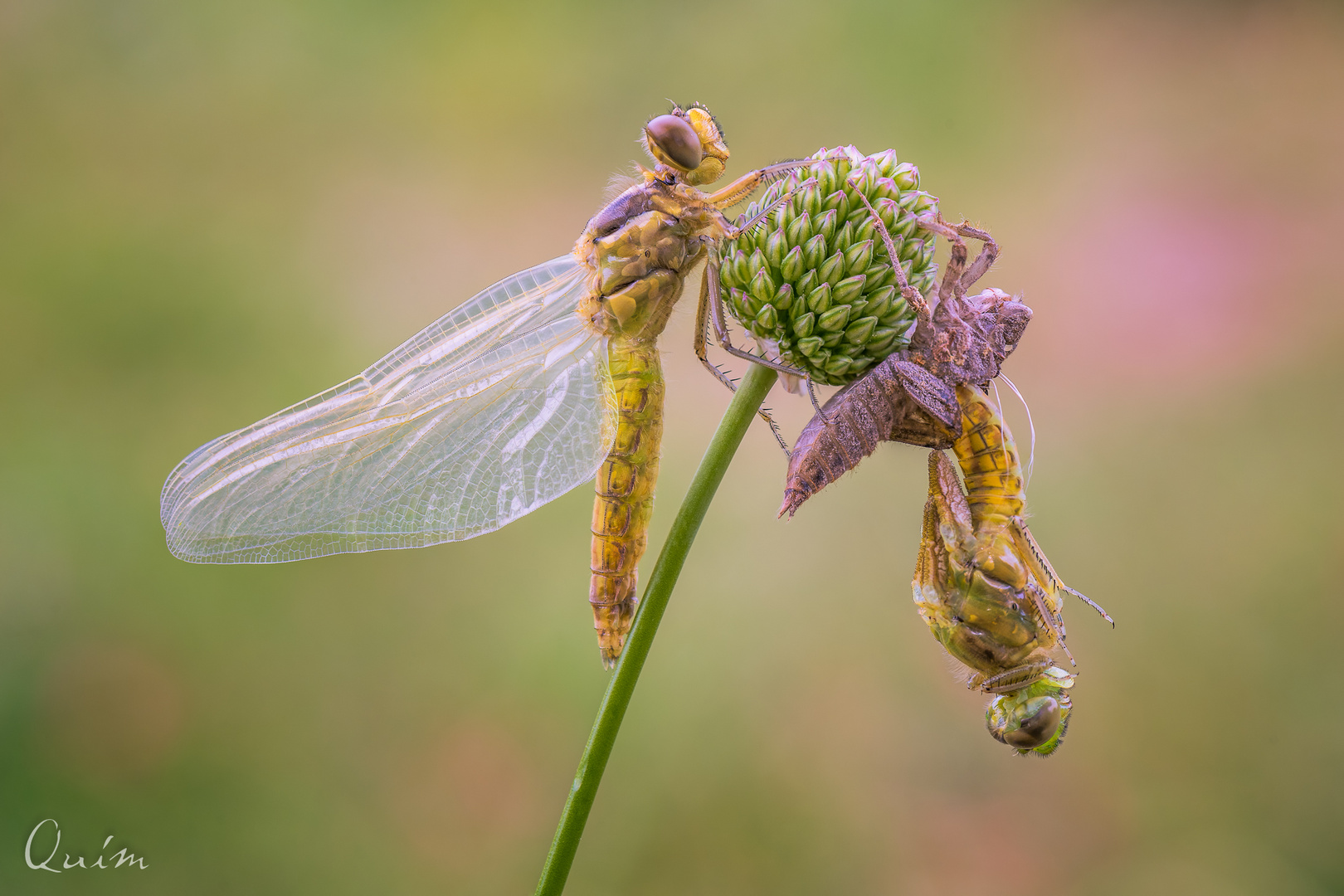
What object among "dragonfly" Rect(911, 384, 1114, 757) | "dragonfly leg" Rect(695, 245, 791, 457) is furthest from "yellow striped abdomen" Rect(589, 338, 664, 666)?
"dragonfly" Rect(911, 384, 1114, 757)

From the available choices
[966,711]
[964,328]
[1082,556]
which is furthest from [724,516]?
[964,328]

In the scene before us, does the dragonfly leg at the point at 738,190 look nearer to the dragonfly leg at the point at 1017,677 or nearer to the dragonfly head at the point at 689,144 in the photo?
the dragonfly head at the point at 689,144

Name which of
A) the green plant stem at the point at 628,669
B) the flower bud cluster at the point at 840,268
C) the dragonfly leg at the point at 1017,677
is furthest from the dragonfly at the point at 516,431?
the dragonfly leg at the point at 1017,677

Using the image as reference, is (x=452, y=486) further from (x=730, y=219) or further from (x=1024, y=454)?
(x=1024, y=454)
